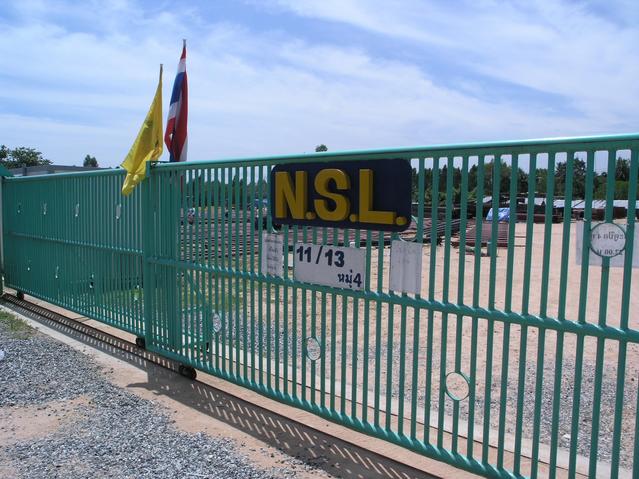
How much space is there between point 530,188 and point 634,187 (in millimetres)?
525

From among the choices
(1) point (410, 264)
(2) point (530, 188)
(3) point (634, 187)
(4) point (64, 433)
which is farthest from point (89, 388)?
(3) point (634, 187)

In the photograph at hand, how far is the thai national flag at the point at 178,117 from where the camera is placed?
22.4 ft

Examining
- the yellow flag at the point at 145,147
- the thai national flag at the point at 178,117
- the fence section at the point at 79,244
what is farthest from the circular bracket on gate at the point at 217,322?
the thai national flag at the point at 178,117

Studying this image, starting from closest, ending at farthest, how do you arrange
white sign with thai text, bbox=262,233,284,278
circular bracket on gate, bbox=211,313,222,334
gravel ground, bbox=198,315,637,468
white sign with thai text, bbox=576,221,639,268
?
white sign with thai text, bbox=576,221,639,268 < gravel ground, bbox=198,315,637,468 < white sign with thai text, bbox=262,233,284,278 < circular bracket on gate, bbox=211,313,222,334

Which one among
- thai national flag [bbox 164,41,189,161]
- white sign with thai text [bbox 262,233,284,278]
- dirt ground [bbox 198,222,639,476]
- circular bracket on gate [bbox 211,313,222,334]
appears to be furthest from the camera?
thai national flag [bbox 164,41,189,161]

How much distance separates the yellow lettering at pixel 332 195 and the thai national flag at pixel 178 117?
2907mm

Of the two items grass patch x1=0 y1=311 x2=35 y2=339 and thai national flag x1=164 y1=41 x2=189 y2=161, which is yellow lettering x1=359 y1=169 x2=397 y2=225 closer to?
thai national flag x1=164 y1=41 x2=189 y2=161

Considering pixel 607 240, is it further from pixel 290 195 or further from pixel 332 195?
pixel 290 195

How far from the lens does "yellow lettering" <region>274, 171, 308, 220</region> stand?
459 centimetres

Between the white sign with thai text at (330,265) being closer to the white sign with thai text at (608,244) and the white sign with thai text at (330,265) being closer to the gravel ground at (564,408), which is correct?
the gravel ground at (564,408)

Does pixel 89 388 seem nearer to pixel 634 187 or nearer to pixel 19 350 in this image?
pixel 19 350

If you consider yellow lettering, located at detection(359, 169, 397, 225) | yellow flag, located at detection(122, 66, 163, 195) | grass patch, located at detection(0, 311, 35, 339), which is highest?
yellow flag, located at detection(122, 66, 163, 195)

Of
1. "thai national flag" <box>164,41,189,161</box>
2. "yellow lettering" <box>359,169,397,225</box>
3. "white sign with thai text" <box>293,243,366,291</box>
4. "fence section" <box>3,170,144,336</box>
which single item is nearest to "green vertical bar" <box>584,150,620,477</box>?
"yellow lettering" <box>359,169,397,225</box>

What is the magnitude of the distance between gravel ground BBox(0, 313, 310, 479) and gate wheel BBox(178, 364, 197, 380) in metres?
0.69
